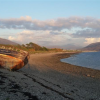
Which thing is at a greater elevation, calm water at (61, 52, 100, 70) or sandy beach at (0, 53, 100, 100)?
sandy beach at (0, 53, 100, 100)

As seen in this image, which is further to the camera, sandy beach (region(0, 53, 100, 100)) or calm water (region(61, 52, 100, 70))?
calm water (region(61, 52, 100, 70))

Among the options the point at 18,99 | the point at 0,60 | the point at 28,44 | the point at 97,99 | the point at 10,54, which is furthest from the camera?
the point at 28,44

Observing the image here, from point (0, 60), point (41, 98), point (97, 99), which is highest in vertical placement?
point (0, 60)

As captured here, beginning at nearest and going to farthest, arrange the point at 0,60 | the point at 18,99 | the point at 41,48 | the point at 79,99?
the point at 18,99
the point at 79,99
the point at 0,60
the point at 41,48

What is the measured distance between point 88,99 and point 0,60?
11.0 meters

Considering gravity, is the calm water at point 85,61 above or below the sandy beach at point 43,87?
below

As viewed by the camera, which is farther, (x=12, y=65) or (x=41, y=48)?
(x=41, y=48)

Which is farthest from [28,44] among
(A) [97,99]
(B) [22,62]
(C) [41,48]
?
(A) [97,99]

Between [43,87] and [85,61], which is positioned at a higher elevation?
[43,87]

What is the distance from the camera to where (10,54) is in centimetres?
1628

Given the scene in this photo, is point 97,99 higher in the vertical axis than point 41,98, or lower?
lower

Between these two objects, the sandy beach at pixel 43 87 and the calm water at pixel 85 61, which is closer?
the sandy beach at pixel 43 87

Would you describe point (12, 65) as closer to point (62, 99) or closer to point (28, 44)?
point (62, 99)

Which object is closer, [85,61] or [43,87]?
[43,87]
